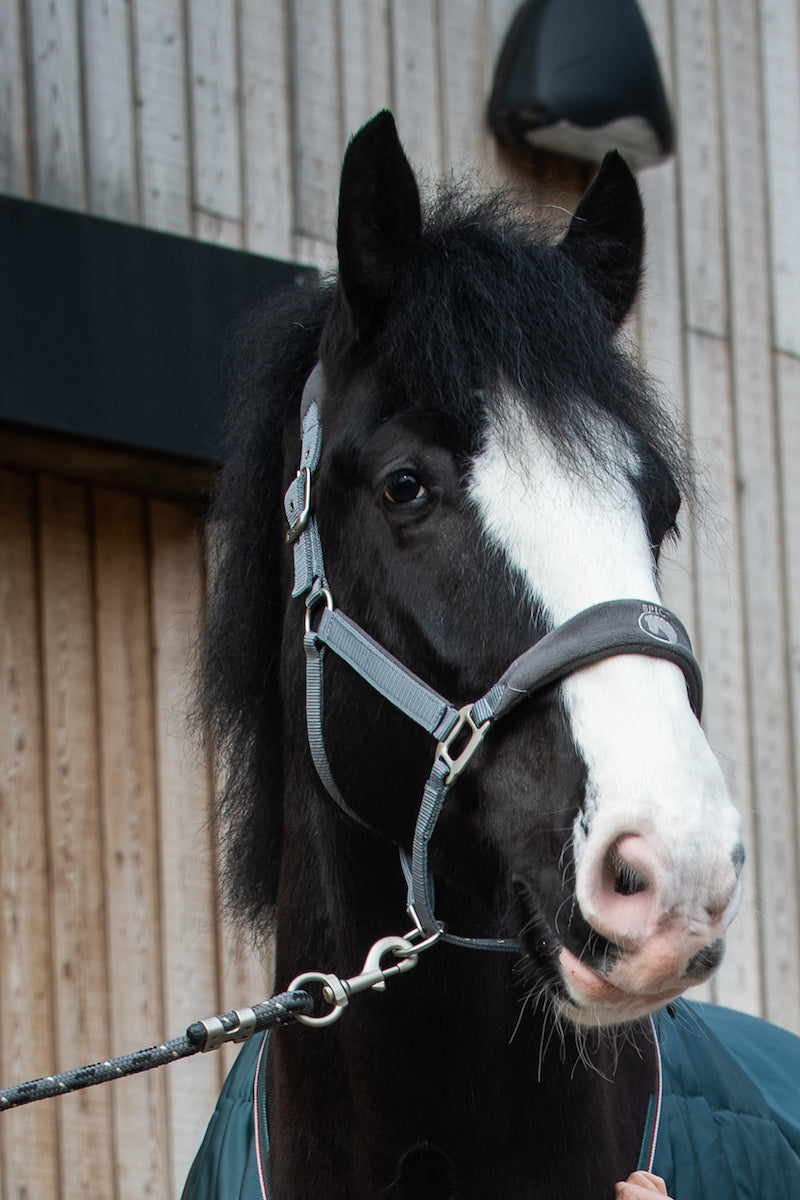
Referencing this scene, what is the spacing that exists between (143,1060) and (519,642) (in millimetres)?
601

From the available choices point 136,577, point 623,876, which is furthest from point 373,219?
point 136,577

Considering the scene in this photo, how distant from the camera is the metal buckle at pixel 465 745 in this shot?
4.98ft

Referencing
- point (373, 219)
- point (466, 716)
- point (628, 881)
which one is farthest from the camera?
point (373, 219)

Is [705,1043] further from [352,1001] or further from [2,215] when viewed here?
[2,215]

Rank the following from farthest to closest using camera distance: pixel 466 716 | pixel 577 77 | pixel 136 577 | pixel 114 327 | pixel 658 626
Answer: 1. pixel 577 77
2. pixel 136 577
3. pixel 114 327
4. pixel 466 716
5. pixel 658 626

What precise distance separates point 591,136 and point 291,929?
3152mm

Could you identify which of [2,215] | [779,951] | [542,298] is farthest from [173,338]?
[779,951]

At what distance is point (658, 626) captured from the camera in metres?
1.42

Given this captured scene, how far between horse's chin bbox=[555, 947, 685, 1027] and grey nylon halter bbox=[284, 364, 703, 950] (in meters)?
0.10

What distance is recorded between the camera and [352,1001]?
1.74m

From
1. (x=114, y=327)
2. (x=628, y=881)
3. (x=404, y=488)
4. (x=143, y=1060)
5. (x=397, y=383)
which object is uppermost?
(x=114, y=327)

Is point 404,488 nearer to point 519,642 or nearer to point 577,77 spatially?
point 519,642

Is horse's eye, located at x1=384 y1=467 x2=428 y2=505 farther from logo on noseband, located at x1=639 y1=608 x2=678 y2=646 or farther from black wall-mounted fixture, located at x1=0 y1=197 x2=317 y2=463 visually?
black wall-mounted fixture, located at x1=0 y1=197 x2=317 y2=463

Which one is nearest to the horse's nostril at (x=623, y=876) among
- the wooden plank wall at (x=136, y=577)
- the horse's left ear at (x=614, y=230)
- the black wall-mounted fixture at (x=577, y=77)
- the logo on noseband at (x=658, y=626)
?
the logo on noseband at (x=658, y=626)
